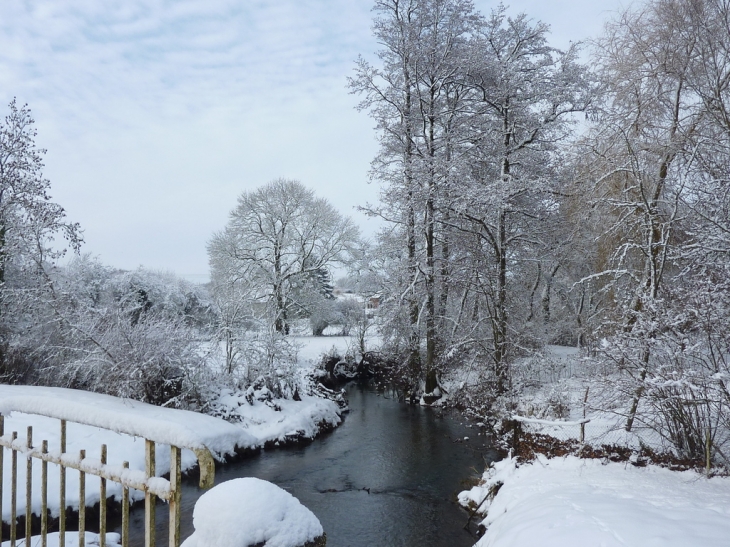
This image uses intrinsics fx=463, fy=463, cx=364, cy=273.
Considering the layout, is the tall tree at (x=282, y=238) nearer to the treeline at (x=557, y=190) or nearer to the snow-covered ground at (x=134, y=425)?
the snow-covered ground at (x=134, y=425)

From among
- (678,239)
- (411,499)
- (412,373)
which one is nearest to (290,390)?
(412,373)

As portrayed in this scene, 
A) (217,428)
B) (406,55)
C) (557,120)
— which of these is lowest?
(217,428)

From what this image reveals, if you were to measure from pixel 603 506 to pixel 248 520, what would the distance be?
4.00 metres

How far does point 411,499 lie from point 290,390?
6.03m

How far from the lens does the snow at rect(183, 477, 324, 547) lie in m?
2.12

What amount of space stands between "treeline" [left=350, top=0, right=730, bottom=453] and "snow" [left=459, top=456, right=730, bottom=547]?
3.33 feet

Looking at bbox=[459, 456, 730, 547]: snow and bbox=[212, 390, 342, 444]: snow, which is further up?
bbox=[459, 456, 730, 547]: snow

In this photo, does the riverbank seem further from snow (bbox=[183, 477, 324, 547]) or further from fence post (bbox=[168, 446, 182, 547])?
fence post (bbox=[168, 446, 182, 547])

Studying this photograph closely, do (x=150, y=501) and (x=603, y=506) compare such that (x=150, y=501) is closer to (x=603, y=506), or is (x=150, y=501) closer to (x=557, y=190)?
(x=603, y=506)

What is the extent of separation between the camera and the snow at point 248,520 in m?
2.12

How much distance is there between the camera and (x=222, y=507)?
2.20m

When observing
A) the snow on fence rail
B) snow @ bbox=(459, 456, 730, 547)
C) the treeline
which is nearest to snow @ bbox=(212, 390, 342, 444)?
the treeline

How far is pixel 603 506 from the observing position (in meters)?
4.62

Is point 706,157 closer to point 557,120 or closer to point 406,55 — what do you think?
point 557,120
